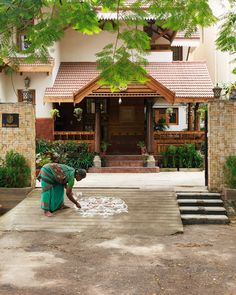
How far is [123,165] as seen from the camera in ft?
56.4

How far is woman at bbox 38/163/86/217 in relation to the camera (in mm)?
9203

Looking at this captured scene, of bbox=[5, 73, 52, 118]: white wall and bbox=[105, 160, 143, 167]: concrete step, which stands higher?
bbox=[5, 73, 52, 118]: white wall

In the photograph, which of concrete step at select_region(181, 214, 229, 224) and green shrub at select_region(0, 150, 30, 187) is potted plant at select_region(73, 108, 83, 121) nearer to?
green shrub at select_region(0, 150, 30, 187)

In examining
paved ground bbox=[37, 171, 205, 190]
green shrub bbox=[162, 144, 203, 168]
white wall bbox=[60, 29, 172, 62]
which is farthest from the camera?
white wall bbox=[60, 29, 172, 62]

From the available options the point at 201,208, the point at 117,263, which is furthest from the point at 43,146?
the point at 117,263

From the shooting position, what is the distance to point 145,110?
19.6 meters

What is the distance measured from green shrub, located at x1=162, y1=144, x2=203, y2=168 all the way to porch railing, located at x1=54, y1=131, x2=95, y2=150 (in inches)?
131

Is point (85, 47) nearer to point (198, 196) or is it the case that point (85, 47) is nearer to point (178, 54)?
point (178, 54)

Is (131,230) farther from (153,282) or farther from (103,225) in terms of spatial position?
(153,282)

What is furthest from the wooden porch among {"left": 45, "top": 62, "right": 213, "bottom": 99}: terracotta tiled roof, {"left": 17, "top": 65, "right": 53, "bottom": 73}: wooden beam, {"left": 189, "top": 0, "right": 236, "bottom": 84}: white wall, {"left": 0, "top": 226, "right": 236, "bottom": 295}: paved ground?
{"left": 0, "top": 226, "right": 236, "bottom": 295}: paved ground

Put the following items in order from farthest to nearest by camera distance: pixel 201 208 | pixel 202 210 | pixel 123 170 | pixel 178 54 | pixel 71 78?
pixel 178 54 < pixel 71 78 < pixel 123 170 < pixel 201 208 < pixel 202 210

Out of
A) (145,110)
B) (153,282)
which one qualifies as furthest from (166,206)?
(145,110)

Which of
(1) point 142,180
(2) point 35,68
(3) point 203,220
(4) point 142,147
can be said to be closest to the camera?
(3) point 203,220

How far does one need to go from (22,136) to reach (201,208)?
536 cm
